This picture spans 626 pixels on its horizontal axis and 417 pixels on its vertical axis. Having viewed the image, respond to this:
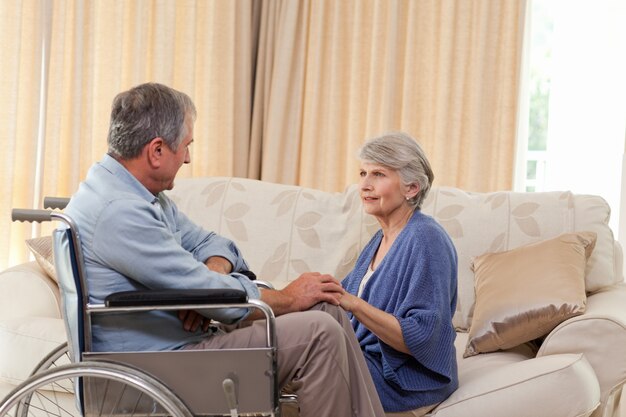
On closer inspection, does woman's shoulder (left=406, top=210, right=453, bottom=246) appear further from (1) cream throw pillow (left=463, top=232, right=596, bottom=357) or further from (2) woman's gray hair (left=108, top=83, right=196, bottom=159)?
(2) woman's gray hair (left=108, top=83, right=196, bottom=159)

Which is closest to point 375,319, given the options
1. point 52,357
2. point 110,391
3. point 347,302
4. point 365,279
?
point 347,302

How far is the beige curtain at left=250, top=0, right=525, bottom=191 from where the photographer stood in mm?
4211

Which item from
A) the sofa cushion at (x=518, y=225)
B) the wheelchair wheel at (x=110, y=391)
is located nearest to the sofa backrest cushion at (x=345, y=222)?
the sofa cushion at (x=518, y=225)

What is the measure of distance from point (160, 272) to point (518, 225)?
163 centimetres

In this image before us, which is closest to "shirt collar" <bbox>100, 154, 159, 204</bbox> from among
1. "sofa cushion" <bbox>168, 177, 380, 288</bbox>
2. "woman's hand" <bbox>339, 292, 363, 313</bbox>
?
"woman's hand" <bbox>339, 292, 363, 313</bbox>

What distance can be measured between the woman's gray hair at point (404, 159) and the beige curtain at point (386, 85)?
1.69 meters

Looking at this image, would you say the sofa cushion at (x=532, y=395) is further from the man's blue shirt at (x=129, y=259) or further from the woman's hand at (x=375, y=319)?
the man's blue shirt at (x=129, y=259)

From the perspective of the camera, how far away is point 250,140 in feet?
15.2

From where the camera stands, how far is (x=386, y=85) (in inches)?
170

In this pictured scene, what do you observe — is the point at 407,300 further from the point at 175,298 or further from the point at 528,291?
the point at 175,298

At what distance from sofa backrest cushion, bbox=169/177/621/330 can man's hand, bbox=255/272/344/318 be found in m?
0.98

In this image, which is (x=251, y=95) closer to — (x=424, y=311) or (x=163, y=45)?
(x=163, y=45)

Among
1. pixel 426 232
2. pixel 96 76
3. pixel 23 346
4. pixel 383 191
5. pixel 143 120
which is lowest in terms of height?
pixel 23 346

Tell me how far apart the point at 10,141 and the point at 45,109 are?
231 millimetres
